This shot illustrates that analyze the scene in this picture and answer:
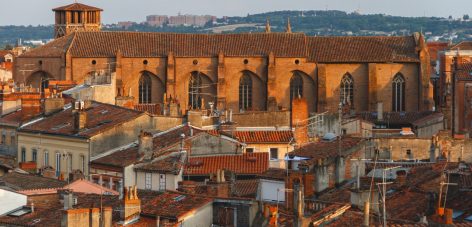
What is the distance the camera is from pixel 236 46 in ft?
377

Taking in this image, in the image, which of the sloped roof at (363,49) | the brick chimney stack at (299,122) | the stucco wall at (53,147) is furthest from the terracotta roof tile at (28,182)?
the sloped roof at (363,49)

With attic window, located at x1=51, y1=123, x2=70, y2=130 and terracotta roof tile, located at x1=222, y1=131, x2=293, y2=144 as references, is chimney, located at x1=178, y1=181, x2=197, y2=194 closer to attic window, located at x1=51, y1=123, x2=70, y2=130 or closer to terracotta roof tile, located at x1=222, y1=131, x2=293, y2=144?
terracotta roof tile, located at x1=222, y1=131, x2=293, y2=144

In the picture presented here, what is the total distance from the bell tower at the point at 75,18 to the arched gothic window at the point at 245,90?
27307 millimetres

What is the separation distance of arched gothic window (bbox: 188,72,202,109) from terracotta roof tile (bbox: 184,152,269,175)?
180 feet

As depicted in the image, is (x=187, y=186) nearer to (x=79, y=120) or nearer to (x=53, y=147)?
(x=79, y=120)

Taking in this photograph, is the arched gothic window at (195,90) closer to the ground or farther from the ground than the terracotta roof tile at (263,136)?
farther from the ground

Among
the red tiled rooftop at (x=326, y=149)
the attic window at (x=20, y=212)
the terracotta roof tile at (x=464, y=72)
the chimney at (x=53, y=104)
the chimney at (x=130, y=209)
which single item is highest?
the terracotta roof tile at (x=464, y=72)

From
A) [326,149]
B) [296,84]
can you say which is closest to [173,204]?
[326,149]

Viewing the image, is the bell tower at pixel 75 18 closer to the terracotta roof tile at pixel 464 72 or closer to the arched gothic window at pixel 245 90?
the arched gothic window at pixel 245 90

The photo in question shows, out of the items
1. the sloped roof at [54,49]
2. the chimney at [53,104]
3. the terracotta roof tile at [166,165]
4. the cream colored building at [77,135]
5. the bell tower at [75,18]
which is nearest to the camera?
the terracotta roof tile at [166,165]

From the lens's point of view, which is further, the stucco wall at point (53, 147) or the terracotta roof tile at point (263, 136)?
the terracotta roof tile at point (263, 136)

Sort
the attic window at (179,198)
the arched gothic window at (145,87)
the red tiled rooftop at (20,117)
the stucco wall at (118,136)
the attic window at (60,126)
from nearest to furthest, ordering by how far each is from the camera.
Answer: the attic window at (179,198), the stucco wall at (118,136), the attic window at (60,126), the red tiled rooftop at (20,117), the arched gothic window at (145,87)

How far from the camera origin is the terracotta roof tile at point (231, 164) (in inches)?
2130

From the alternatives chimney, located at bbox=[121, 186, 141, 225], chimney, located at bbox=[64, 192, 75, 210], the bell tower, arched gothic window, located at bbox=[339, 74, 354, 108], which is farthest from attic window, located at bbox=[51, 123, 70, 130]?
the bell tower
